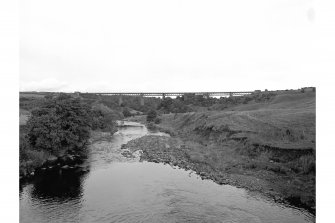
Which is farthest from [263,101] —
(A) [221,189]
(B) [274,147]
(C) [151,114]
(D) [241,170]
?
(A) [221,189]

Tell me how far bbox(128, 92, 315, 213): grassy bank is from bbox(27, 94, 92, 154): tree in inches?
338

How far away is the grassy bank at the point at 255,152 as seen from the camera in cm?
2420

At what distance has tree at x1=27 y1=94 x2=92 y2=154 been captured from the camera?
3077cm

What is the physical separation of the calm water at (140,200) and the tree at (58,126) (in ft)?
17.7

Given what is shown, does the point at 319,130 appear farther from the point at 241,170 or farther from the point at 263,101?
→ the point at 263,101

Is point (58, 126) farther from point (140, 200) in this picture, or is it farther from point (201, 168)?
point (201, 168)

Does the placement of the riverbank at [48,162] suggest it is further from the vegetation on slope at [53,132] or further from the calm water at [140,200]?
the calm water at [140,200]

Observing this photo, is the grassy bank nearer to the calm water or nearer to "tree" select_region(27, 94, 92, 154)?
the calm water

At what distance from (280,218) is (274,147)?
13.8 m

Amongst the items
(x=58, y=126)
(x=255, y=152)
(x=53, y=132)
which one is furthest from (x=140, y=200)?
(x=255, y=152)

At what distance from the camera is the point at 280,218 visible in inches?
727

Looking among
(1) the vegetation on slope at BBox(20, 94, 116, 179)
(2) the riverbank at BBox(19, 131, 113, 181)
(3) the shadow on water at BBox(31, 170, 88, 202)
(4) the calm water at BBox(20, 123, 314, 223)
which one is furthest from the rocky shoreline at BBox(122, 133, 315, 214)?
(3) the shadow on water at BBox(31, 170, 88, 202)

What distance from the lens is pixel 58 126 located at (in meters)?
31.9

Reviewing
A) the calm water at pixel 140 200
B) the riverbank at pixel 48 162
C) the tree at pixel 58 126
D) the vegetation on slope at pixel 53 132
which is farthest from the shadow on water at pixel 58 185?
the tree at pixel 58 126
